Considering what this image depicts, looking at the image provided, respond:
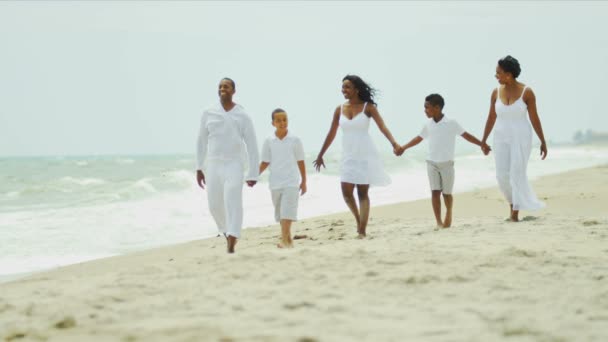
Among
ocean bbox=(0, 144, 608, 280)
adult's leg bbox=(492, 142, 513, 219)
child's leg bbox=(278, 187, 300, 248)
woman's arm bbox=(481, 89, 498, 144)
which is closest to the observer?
child's leg bbox=(278, 187, 300, 248)

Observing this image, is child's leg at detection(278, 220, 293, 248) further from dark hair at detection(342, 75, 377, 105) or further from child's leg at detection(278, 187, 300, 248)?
dark hair at detection(342, 75, 377, 105)

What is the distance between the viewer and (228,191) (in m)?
6.96

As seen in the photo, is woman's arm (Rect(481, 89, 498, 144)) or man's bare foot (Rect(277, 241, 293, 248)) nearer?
man's bare foot (Rect(277, 241, 293, 248))

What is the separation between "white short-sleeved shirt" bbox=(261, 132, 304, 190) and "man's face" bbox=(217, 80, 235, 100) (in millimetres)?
850

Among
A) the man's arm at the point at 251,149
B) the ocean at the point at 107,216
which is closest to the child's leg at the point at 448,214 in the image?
the ocean at the point at 107,216

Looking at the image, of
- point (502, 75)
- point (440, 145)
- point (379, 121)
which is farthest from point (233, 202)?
point (502, 75)

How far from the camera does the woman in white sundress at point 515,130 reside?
26.7 ft

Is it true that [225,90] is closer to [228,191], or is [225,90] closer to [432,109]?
[228,191]

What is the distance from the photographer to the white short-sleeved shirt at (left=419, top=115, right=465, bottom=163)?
26.9ft

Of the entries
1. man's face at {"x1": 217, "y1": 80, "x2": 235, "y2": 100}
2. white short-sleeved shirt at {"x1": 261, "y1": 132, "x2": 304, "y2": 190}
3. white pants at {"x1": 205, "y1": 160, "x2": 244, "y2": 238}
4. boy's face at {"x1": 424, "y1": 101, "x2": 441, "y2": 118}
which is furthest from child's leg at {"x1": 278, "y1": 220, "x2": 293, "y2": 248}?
boy's face at {"x1": 424, "y1": 101, "x2": 441, "y2": 118}

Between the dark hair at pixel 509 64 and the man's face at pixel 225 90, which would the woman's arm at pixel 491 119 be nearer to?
the dark hair at pixel 509 64

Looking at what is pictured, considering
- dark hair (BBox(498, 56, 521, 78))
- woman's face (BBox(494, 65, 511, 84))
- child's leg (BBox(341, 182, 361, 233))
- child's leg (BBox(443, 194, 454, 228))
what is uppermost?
dark hair (BBox(498, 56, 521, 78))

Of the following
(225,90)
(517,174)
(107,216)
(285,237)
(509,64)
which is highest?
(509,64)

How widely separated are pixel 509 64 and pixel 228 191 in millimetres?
3750
